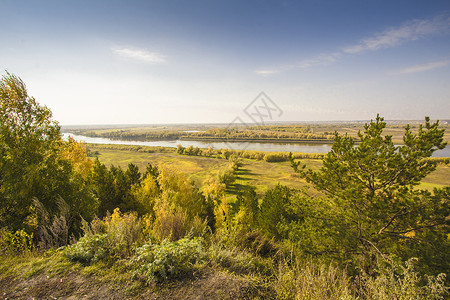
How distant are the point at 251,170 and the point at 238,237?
2368 inches

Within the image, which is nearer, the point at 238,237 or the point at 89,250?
the point at 89,250

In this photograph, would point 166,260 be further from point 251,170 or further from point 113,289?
point 251,170

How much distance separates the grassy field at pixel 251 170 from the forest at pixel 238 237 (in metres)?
34.1

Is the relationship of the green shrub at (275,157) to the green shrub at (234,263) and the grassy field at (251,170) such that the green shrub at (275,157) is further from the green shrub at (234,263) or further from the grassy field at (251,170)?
the green shrub at (234,263)

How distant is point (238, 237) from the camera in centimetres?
634

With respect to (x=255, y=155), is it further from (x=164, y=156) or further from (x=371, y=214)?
(x=371, y=214)

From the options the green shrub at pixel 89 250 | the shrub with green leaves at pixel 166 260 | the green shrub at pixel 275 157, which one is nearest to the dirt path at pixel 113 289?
the shrub with green leaves at pixel 166 260

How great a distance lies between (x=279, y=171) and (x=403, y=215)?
5826 centimetres

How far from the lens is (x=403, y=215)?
23.7 ft

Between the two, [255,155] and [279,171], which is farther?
[255,155]

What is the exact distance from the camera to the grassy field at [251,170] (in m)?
51.5

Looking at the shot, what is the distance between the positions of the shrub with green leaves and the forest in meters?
0.02

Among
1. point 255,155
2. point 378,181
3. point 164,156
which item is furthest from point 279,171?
point 378,181

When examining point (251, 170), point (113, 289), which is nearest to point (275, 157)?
point (251, 170)
